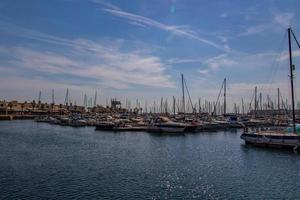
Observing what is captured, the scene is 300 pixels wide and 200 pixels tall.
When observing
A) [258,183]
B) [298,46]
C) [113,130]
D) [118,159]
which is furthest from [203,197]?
[113,130]

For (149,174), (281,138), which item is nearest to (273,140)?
(281,138)

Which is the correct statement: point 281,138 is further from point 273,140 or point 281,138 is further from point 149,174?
→ point 149,174

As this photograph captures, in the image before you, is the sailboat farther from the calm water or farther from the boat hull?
the calm water

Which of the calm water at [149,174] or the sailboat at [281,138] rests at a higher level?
the sailboat at [281,138]

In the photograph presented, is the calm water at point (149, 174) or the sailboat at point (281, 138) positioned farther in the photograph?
the sailboat at point (281, 138)

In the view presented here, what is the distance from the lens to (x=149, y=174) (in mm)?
36219

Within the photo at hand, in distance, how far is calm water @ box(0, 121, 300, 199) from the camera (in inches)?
1125

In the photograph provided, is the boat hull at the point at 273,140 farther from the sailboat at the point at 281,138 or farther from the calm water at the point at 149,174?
the calm water at the point at 149,174

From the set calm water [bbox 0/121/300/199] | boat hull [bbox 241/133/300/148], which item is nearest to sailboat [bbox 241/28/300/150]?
boat hull [bbox 241/133/300/148]

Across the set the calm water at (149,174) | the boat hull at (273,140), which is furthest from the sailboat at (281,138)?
the calm water at (149,174)

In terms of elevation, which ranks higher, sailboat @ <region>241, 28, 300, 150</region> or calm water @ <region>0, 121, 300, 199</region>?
sailboat @ <region>241, 28, 300, 150</region>

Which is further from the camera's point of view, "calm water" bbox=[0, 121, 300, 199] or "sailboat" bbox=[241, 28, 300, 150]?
"sailboat" bbox=[241, 28, 300, 150]

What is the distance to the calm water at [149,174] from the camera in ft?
93.7

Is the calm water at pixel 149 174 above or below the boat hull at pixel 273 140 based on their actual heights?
below
